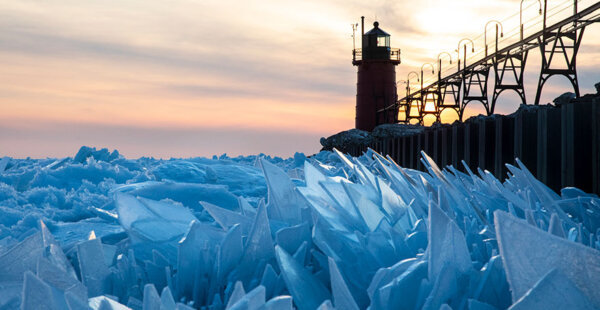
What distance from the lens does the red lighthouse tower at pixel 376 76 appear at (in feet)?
107

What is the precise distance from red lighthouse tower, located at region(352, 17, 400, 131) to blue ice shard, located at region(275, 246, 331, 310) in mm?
32438

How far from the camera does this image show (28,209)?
1.61m

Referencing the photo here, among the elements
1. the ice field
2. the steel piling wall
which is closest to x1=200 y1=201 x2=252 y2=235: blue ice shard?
the ice field

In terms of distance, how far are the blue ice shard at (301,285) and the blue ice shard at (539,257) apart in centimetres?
25

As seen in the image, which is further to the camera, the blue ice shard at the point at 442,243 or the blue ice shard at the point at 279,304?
the blue ice shard at the point at 442,243

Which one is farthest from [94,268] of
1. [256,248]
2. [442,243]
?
[442,243]

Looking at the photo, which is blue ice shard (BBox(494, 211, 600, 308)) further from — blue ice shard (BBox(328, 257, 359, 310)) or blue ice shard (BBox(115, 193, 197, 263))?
blue ice shard (BBox(115, 193, 197, 263))

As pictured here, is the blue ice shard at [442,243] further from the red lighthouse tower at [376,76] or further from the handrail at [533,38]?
the red lighthouse tower at [376,76]

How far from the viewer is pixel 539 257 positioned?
522mm

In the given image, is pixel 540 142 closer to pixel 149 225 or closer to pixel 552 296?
pixel 149 225

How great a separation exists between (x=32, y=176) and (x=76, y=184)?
27 cm

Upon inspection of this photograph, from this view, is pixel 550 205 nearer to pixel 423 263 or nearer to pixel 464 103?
pixel 423 263

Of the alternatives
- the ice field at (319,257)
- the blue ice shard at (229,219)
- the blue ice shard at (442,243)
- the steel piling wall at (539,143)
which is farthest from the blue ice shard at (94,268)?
the steel piling wall at (539,143)

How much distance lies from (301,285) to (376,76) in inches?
1298
